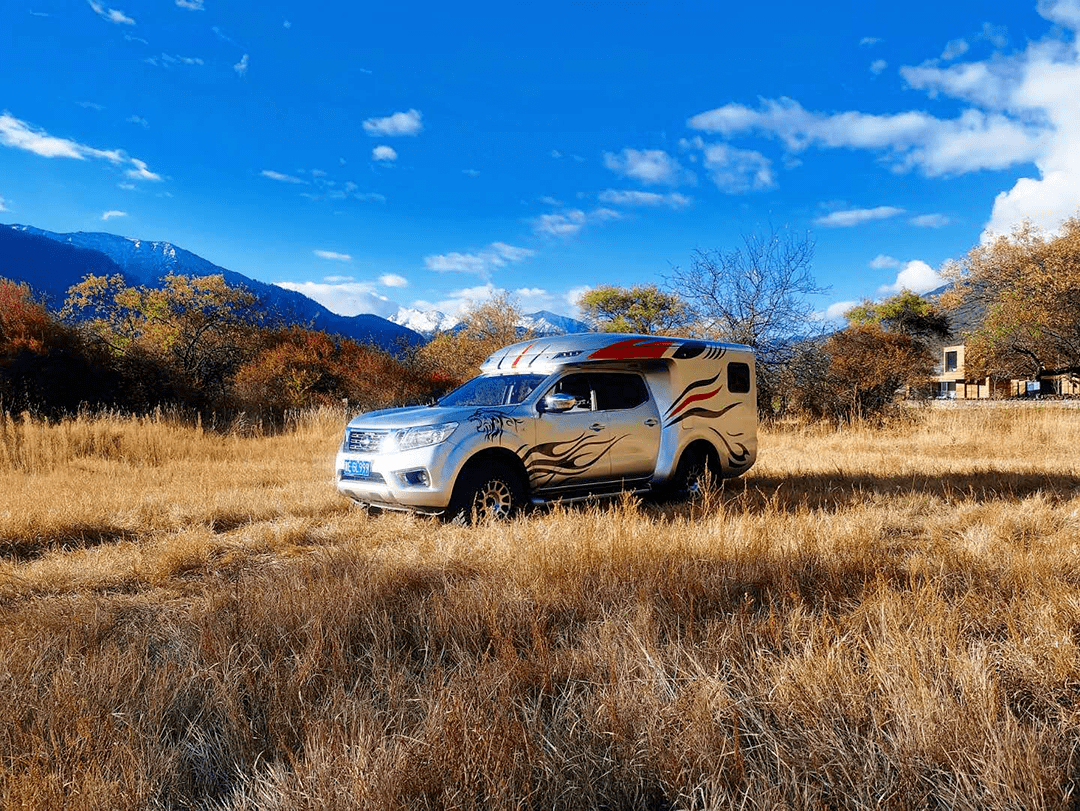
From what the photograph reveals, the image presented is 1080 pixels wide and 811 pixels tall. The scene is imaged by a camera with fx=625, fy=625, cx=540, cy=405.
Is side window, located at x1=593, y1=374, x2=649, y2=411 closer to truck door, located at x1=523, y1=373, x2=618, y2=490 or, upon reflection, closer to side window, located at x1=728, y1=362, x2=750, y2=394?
truck door, located at x1=523, y1=373, x2=618, y2=490

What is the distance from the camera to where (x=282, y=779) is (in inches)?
78.8

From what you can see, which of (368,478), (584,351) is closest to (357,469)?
(368,478)

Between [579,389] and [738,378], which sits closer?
[579,389]

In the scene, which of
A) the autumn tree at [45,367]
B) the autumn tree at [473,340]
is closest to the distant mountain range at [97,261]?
the autumn tree at [473,340]

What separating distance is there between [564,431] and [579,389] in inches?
24.8

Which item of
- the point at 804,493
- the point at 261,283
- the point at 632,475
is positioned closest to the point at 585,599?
the point at 632,475

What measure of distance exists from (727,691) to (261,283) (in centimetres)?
17867

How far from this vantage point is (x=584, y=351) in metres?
7.23

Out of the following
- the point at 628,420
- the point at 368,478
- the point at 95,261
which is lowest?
the point at 368,478

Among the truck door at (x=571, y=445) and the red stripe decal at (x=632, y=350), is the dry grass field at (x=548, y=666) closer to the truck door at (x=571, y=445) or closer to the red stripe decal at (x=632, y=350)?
the truck door at (x=571, y=445)

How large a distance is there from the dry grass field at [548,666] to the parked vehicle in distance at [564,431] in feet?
2.17

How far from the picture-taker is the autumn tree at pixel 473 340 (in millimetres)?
29703

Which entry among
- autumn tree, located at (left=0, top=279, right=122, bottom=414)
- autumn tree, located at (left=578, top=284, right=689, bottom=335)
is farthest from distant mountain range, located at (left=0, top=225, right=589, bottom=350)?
autumn tree, located at (left=0, top=279, right=122, bottom=414)

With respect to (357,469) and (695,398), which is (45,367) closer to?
(357,469)
